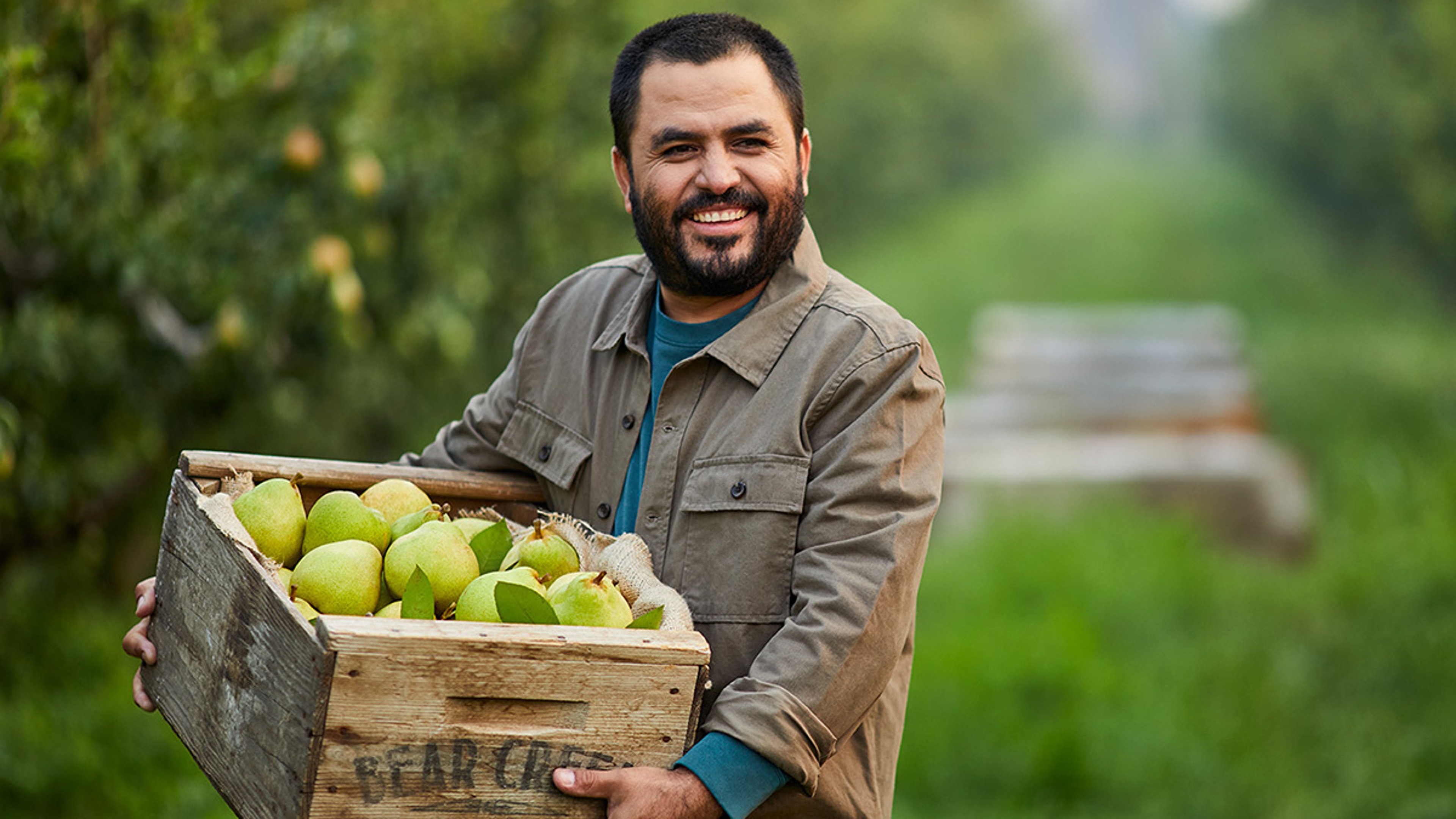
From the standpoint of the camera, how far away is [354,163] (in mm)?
4047

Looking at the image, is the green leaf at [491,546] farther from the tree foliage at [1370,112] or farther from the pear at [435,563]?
the tree foliage at [1370,112]

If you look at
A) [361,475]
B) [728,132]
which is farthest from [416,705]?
Answer: [728,132]

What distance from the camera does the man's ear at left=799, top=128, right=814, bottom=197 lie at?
7.47 ft

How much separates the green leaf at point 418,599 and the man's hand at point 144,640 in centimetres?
52

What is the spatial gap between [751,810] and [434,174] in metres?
2.86

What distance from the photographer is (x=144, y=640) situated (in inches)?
87.4

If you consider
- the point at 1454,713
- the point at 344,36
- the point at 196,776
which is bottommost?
the point at 196,776

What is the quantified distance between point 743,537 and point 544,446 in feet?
1.52

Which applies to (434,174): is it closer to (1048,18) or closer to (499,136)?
(499,136)

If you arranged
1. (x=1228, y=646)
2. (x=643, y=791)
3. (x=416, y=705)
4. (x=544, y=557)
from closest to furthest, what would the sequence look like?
(x=416, y=705) → (x=643, y=791) → (x=544, y=557) → (x=1228, y=646)

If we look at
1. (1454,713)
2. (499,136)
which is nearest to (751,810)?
(499,136)

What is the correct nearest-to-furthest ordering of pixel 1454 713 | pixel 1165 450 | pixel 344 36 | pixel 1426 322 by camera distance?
pixel 344 36
pixel 1454 713
pixel 1165 450
pixel 1426 322

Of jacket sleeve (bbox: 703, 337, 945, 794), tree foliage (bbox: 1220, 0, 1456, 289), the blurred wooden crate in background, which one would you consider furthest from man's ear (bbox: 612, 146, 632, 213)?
tree foliage (bbox: 1220, 0, 1456, 289)

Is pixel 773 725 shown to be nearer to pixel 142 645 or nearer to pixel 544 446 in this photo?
pixel 544 446
